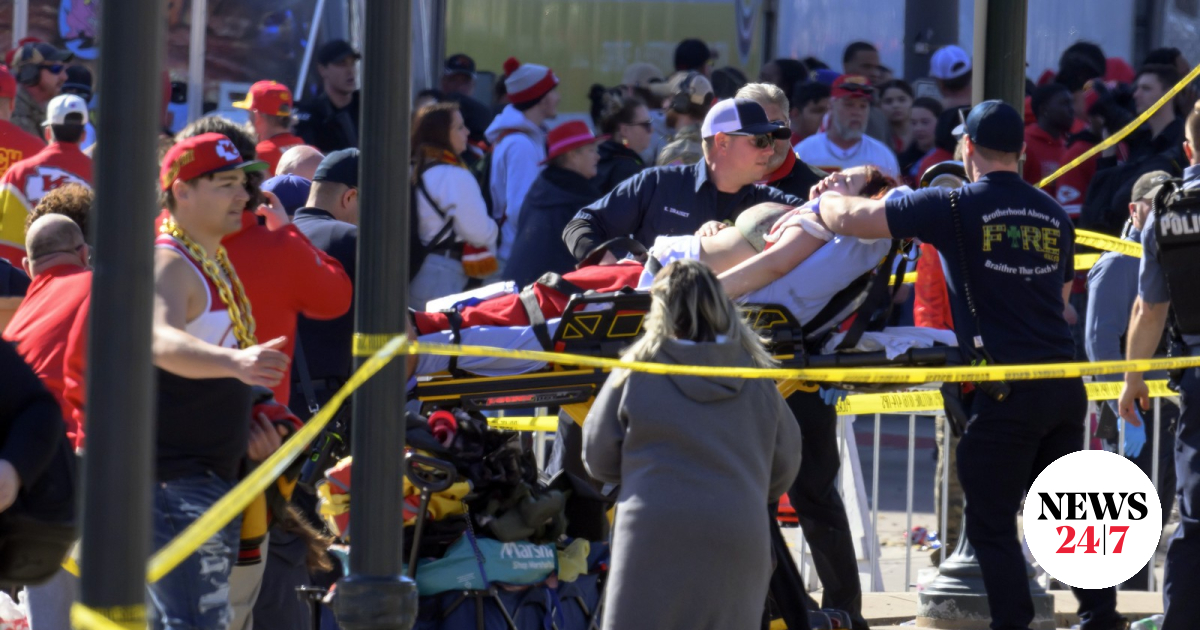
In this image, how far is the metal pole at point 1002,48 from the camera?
20.4 ft

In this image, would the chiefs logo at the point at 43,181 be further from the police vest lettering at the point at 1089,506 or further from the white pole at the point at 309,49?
the police vest lettering at the point at 1089,506

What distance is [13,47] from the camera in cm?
1090

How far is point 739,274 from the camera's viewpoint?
562 centimetres

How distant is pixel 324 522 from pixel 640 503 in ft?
5.18

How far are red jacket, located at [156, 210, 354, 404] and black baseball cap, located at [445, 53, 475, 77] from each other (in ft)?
23.8

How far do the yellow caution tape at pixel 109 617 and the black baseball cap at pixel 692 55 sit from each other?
9906 mm

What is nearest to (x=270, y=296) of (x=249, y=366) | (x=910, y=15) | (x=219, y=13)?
(x=249, y=366)

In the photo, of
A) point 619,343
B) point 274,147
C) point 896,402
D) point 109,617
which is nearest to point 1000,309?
point 619,343

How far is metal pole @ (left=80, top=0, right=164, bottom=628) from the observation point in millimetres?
2424

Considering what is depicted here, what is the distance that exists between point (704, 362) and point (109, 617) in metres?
2.40

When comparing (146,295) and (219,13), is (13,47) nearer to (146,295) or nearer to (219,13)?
(219,13)

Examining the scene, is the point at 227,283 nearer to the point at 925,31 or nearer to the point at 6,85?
the point at 6,85

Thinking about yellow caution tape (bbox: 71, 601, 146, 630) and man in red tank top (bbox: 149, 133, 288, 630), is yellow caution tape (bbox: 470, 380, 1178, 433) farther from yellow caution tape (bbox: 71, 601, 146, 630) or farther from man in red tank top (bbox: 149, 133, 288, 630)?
yellow caution tape (bbox: 71, 601, 146, 630)

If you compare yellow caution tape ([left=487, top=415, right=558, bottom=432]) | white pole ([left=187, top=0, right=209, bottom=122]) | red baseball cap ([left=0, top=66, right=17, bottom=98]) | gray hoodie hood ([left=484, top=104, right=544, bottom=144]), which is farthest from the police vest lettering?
white pole ([left=187, top=0, right=209, bottom=122])
